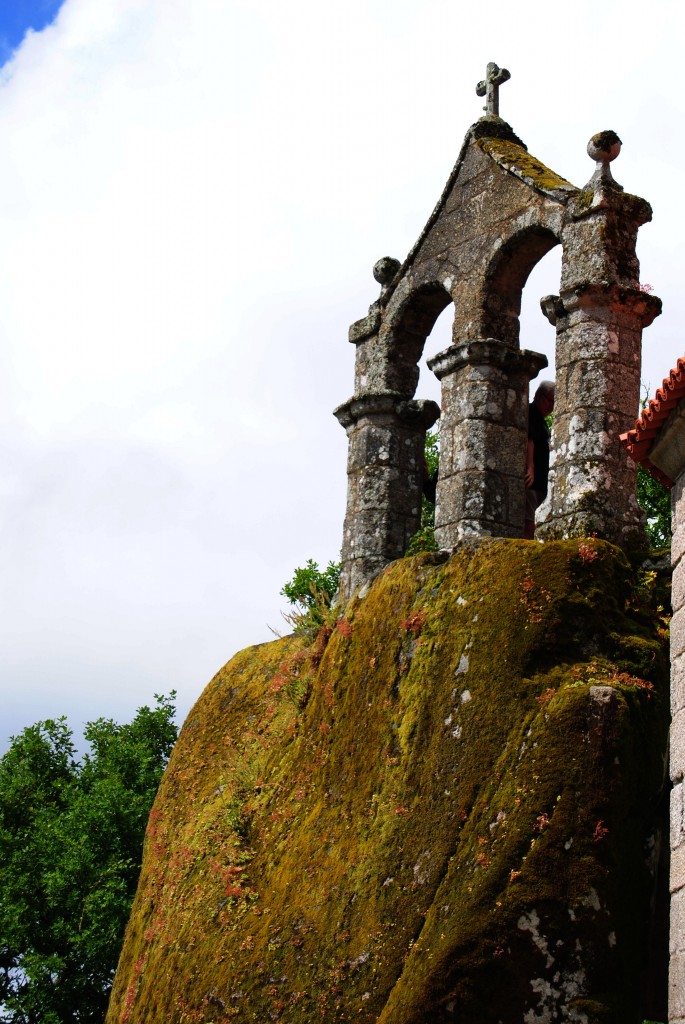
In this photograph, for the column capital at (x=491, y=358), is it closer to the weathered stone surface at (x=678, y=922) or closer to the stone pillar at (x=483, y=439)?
the stone pillar at (x=483, y=439)

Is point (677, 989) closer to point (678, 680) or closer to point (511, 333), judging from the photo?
point (678, 680)

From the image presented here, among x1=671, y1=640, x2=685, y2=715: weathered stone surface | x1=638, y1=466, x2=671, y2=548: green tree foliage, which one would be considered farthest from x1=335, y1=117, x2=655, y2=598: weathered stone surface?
x1=638, y1=466, x2=671, y2=548: green tree foliage

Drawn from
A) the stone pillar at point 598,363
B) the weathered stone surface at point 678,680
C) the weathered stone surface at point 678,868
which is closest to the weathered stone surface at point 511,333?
the stone pillar at point 598,363

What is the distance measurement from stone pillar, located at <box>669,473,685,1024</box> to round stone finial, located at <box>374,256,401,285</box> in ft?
17.3

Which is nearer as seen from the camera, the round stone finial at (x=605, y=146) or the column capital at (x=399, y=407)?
the round stone finial at (x=605, y=146)

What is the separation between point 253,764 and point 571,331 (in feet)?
11.9

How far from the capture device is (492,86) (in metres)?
10.6

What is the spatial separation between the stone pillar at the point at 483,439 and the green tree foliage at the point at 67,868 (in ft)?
27.6

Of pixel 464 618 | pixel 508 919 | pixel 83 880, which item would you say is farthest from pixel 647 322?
pixel 83 880

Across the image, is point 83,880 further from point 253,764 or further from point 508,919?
point 508,919

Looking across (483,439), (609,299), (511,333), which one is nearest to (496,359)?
(511,333)

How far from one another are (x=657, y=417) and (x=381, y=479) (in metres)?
4.44

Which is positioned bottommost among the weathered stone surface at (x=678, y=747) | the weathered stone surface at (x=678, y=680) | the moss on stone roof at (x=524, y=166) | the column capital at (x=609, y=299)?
the weathered stone surface at (x=678, y=747)

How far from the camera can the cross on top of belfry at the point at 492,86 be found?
10.5m
